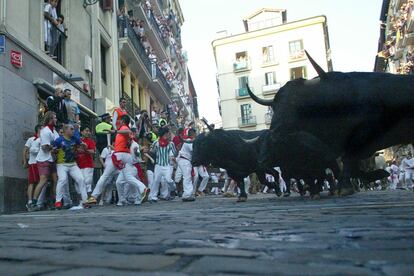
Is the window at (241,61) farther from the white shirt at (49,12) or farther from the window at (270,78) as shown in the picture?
the white shirt at (49,12)

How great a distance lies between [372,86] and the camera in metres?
6.48

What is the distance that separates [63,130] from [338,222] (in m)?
6.66

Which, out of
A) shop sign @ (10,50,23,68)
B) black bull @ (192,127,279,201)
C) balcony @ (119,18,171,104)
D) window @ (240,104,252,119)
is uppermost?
window @ (240,104,252,119)

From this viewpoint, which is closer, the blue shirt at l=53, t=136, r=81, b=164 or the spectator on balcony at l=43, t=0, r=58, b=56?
the blue shirt at l=53, t=136, r=81, b=164

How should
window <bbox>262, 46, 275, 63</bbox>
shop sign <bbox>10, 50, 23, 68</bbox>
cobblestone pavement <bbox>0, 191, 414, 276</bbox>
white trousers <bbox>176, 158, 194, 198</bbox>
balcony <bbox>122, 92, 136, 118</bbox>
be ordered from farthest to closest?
window <bbox>262, 46, 275, 63</bbox>
balcony <bbox>122, 92, 136, 118</bbox>
white trousers <bbox>176, 158, 194, 198</bbox>
shop sign <bbox>10, 50, 23, 68</bbox>
cobblestone pavement <bbox>0, 191, 414, 276</bbox>

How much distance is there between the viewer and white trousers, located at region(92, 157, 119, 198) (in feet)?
30.4

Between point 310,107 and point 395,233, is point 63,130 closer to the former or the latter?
point 310,107

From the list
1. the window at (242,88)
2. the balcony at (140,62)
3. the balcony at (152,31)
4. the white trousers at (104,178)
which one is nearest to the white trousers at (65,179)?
the white trousers at (104,178)

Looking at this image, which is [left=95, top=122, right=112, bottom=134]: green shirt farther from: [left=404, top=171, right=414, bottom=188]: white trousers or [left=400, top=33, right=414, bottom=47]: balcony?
[left=400, top=33, right=414, bottom=47]: balcony

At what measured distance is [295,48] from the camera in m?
50.5

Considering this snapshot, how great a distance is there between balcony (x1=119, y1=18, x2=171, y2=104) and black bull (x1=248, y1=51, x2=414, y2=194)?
14.1 m

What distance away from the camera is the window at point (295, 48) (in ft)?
163

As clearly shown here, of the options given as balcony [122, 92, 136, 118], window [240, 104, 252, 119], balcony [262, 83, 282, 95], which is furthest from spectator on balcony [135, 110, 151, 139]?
window [240, 104, 252, 119]

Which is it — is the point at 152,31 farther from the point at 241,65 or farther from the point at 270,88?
the point at 241,65
